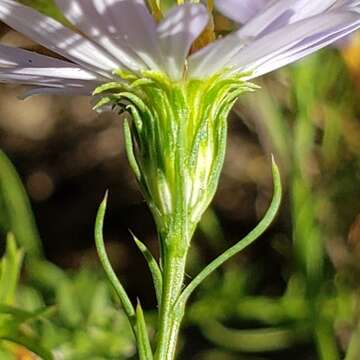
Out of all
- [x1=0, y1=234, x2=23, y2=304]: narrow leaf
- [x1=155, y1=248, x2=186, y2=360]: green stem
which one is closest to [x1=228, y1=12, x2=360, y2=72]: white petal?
[x1=155, y1=248, x2=186, y2=360]: green stem

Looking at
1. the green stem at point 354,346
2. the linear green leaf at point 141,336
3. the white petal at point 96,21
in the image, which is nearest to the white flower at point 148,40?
the white petal at point 96,21

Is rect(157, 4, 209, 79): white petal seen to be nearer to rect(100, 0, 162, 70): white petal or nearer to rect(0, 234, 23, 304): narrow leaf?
rect(100, 0, 162, 70): white petal

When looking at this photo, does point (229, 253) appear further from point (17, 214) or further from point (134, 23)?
point (17, 214)

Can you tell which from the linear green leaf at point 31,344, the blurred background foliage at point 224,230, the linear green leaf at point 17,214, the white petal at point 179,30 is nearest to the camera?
the white petal at point 179,30

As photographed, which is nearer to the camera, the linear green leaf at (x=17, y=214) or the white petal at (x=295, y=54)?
the white petal at (x=295, y=54)

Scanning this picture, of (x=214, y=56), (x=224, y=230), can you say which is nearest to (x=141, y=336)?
(x=214, y=56)

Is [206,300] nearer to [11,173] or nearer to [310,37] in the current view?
[11,173]

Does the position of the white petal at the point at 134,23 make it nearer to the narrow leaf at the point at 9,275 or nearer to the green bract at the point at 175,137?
the green bract at the point at 175,137
